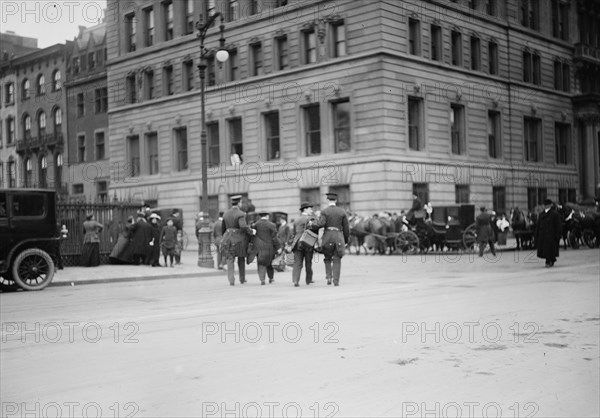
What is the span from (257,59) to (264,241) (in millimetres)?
26786

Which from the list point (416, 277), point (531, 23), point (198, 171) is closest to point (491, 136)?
point (531, 23)

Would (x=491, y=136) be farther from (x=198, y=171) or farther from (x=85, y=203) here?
(x=85, y=203)

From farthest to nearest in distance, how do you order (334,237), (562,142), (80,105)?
(80,105) → (562,142) → (334,237)

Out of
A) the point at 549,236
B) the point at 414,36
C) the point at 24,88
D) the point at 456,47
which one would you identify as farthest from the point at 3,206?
the point at 24,88

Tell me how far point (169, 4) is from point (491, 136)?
2125 centimetres

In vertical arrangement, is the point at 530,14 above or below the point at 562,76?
above

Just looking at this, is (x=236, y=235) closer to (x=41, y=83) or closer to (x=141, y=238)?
(x=141, y=238)

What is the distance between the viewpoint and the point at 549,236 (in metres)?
21.0

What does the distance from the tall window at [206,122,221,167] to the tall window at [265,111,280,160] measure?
384 cm

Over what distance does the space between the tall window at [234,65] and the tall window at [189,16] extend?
3.75 metres

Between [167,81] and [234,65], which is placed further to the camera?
[167,81]

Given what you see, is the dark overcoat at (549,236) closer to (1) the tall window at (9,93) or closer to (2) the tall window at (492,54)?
(2) the tall window at (492,54)

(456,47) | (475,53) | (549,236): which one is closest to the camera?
(549,236)

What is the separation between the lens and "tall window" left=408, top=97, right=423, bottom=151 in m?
37.3
